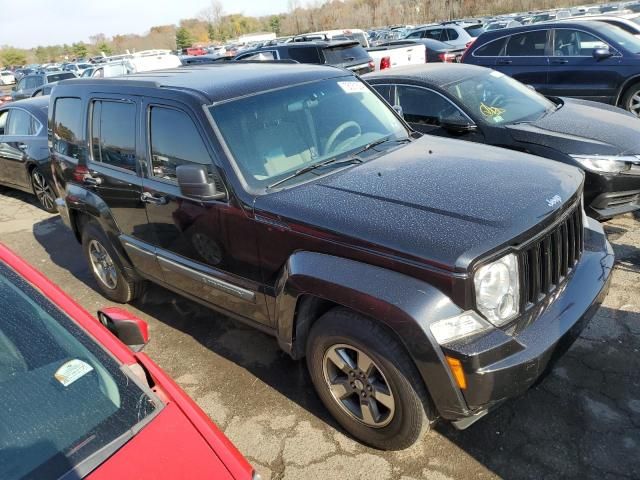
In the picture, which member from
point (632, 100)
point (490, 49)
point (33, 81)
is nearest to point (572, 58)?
point (632, 100)

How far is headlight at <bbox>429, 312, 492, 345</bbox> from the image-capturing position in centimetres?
222

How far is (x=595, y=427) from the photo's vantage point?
276cm

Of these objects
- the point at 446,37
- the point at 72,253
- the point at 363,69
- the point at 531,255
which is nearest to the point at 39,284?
the point at 531,255

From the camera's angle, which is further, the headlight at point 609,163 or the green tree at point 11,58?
the green tree at point 11,58

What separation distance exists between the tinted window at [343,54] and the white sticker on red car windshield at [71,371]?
1079cm

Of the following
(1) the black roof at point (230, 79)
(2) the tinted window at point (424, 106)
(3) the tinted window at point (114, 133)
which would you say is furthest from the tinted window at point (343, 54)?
(3) the tinted window at point (114, 133)

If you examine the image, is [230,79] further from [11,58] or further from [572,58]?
[11,58]

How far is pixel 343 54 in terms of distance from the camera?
1190 centimetres

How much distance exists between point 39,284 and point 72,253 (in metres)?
4.63

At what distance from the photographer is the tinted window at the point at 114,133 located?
3701mm

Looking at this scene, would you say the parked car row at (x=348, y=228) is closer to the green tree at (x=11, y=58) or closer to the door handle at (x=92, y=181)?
the door handle at (x=92, y=181)

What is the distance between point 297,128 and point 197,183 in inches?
30.2

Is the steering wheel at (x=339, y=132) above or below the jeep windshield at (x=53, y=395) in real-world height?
above

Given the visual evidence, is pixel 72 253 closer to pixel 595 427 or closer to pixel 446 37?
pixel 595 427
